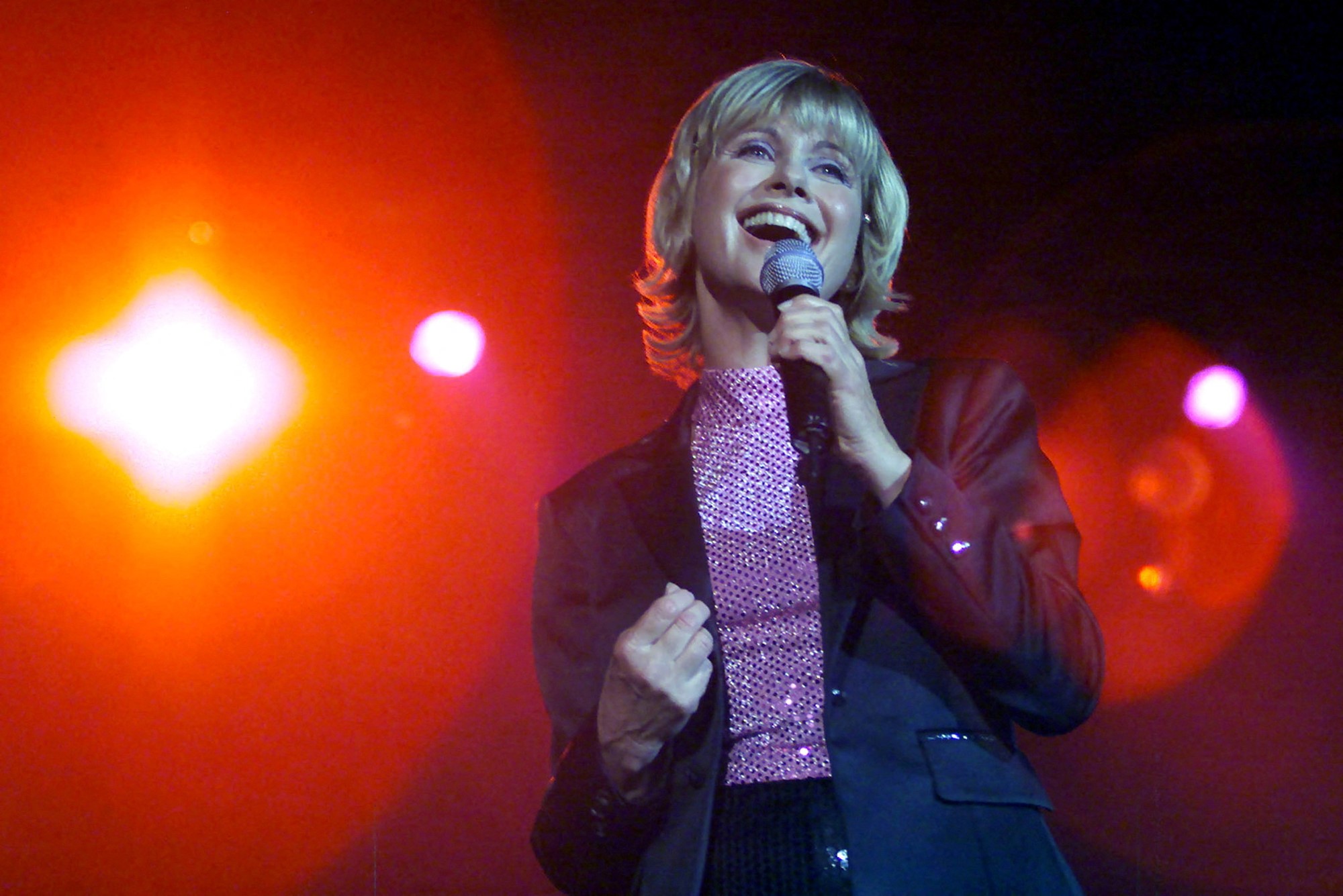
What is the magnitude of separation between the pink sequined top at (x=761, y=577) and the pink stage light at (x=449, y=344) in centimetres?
128

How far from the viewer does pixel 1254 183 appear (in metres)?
2.60

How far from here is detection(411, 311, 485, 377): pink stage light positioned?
2.63 meters

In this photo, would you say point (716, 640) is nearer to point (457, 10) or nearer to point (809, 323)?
point (809, 323)

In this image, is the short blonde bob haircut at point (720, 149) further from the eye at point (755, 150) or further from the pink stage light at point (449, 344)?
the pink stage light at point (449, 344)

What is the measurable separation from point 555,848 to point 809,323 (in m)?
0.72

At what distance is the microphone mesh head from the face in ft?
0.57

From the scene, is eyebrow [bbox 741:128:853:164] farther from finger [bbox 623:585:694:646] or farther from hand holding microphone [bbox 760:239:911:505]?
finger [bbox 623:585:694:646]

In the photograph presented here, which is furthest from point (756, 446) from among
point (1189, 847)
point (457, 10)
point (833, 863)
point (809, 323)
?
point (457, 10)

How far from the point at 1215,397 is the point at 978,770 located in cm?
185

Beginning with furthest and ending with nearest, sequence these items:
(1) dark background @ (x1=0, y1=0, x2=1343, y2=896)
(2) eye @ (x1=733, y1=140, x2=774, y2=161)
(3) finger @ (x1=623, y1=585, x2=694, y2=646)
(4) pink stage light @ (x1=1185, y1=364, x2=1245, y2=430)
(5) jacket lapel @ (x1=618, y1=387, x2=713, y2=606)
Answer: (4) pink stage light @ (x1=1185, y1=364, x2=1245, y2=430)
(1) dark background @ (x1=0, y1=0, x2=1343, y2=896)
(2) eye @ (x1=733, y1=140, x2=774, y2=161)
(5) jacket lapel @ (x1=618, y1=387, x2=713, y2=606)
(3) finger @ (x1=623, y1=585, x2=694, y2=646)

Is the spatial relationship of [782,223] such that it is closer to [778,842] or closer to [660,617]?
[660,617]

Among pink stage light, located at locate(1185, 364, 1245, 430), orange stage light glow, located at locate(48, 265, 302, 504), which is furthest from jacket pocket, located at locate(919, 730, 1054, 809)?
orange stage light glow, located at locate(48, 265, 302, 504)

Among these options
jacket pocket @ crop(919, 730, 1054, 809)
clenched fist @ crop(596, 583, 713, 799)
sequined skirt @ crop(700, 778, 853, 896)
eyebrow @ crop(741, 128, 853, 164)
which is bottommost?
sequined skirt @ crop(700, 778, 853, 896)

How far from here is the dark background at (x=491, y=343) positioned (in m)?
2.41
